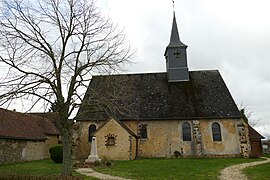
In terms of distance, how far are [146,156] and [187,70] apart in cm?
1052

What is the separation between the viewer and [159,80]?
29078 millimetres

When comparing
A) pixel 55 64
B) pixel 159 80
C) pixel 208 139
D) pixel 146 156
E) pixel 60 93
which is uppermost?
pixel 159 80

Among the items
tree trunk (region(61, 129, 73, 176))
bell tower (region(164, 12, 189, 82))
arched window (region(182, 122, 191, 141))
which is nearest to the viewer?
tree trunk (region(61, 129, 73, 176))

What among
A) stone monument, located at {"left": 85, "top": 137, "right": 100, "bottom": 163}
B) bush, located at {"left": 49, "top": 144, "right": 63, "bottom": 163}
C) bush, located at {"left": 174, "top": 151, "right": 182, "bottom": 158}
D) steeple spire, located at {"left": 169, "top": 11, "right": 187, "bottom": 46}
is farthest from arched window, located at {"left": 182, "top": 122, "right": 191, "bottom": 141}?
bush, located at {"left": 49, "top": 144, "right": 63, "bottom": 163}

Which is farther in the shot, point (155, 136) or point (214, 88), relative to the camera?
point (214, 88)

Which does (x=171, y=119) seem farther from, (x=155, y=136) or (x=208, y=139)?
(x=208, y=139)

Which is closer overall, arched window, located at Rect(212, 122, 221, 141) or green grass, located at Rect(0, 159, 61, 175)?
green grass, located at Rect(0, 159, 61, 175)

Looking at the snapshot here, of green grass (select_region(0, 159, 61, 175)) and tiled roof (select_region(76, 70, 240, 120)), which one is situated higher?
tiled roof (select_region(76, 70, 240, 120))

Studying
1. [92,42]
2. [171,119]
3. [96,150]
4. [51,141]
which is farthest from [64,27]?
[51,141]

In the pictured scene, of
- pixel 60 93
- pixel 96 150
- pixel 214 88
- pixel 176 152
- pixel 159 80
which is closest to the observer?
pixel 60 93

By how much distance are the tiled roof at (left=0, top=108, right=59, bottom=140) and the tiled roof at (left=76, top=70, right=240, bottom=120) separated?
5.41 metres

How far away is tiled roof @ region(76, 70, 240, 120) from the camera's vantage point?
24.8 meters

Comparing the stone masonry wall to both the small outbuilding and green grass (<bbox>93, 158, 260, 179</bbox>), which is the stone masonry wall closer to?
the small outbuilding

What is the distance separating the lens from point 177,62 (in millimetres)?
29234
